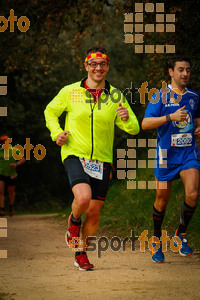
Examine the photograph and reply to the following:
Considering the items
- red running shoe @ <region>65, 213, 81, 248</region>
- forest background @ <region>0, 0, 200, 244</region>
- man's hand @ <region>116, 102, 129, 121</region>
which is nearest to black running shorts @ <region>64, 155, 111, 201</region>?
red running shoe @ <region>65, 213, 81, 248</region>

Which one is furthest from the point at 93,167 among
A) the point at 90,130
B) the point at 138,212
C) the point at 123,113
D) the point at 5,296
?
the point at 138,212

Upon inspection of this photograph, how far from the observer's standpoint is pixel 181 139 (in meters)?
8.16

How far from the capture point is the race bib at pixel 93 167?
7.76 meters

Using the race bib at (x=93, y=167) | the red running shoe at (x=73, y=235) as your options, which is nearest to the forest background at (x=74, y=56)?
the race bib at (x=93, y=167)

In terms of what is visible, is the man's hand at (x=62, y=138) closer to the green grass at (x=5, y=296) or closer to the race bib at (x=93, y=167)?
the race bib at (x=93, y=167)

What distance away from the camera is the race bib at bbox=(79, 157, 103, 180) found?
7.76 meters

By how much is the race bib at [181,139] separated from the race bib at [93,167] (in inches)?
39.7

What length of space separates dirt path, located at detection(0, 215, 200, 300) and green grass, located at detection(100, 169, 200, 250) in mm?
1544

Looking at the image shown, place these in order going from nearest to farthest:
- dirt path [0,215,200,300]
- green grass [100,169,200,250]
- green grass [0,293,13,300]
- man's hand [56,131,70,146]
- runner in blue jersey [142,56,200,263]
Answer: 1. green grass [0,293,13,300]
2. dirt path [0,215,200,300]
3. man's hand [56,131,70,146]
4. runner in blue jersey [142,56,200,263]
5. green grass [100,169,200,250]

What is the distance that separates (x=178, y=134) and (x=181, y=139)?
7cm

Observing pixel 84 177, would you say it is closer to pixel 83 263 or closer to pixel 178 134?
pixel 83 263

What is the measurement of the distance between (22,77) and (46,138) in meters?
2.86

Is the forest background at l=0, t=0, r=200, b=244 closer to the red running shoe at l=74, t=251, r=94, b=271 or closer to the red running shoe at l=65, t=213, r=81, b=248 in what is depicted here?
the red running shoe at l=65, t=213, r=81, b=248

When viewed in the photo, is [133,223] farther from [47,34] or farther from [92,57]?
[92,57]
